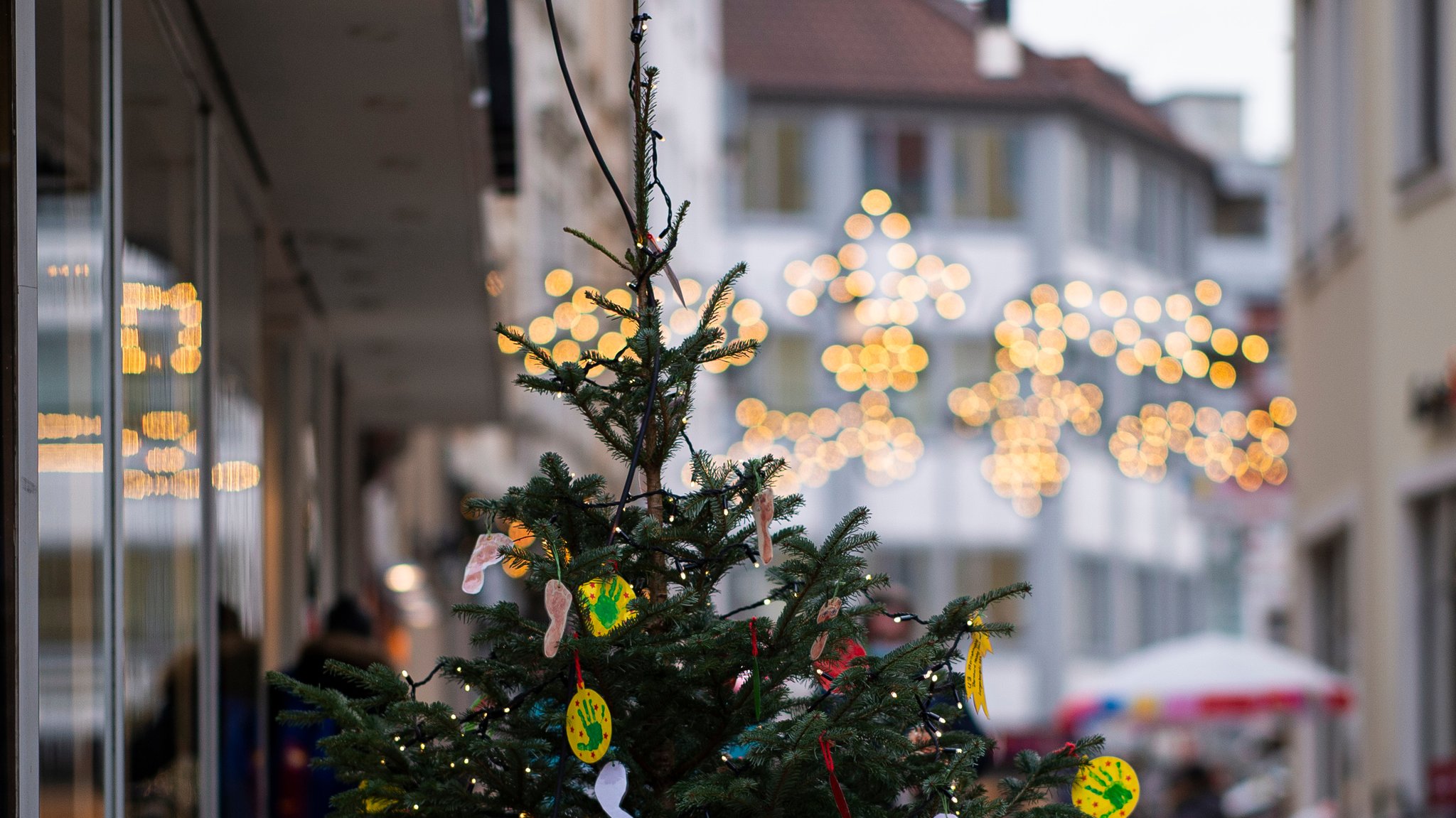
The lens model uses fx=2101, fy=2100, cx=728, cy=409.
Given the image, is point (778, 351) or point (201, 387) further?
point (778, 351)

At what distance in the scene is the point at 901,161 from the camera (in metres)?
43.3

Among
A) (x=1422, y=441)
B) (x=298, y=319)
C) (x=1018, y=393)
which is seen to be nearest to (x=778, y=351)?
(x=1018, y=393)

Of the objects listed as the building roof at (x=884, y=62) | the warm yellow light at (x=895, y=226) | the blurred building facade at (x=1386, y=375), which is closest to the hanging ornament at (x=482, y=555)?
the blurred building facade at (x=1386, y=375)

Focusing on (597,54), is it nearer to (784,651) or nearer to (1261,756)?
(1261,756)

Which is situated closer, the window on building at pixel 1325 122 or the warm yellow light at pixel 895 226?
the warm yellow light at pixel 895 226

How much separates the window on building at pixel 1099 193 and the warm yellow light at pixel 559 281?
30.6 meters

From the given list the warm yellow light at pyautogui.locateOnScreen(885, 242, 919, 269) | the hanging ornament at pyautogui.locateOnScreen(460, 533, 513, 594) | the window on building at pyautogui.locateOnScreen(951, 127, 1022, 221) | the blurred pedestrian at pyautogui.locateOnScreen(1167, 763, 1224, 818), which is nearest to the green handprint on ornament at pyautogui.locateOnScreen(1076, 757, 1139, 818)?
the hanging ornament at pyautogui.locateOnScreen(460, 533, 513, 594)

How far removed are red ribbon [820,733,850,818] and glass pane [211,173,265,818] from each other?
3280 millimetres

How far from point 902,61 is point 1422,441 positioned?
101 ft

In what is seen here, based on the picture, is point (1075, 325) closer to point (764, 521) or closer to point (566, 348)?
point (566, 348)

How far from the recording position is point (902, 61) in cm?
4366

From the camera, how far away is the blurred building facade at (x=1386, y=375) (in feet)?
44.7

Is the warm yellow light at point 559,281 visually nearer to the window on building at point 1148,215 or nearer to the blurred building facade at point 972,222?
the blurred building facade at point 972,222

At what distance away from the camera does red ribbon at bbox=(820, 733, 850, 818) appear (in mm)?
3359
